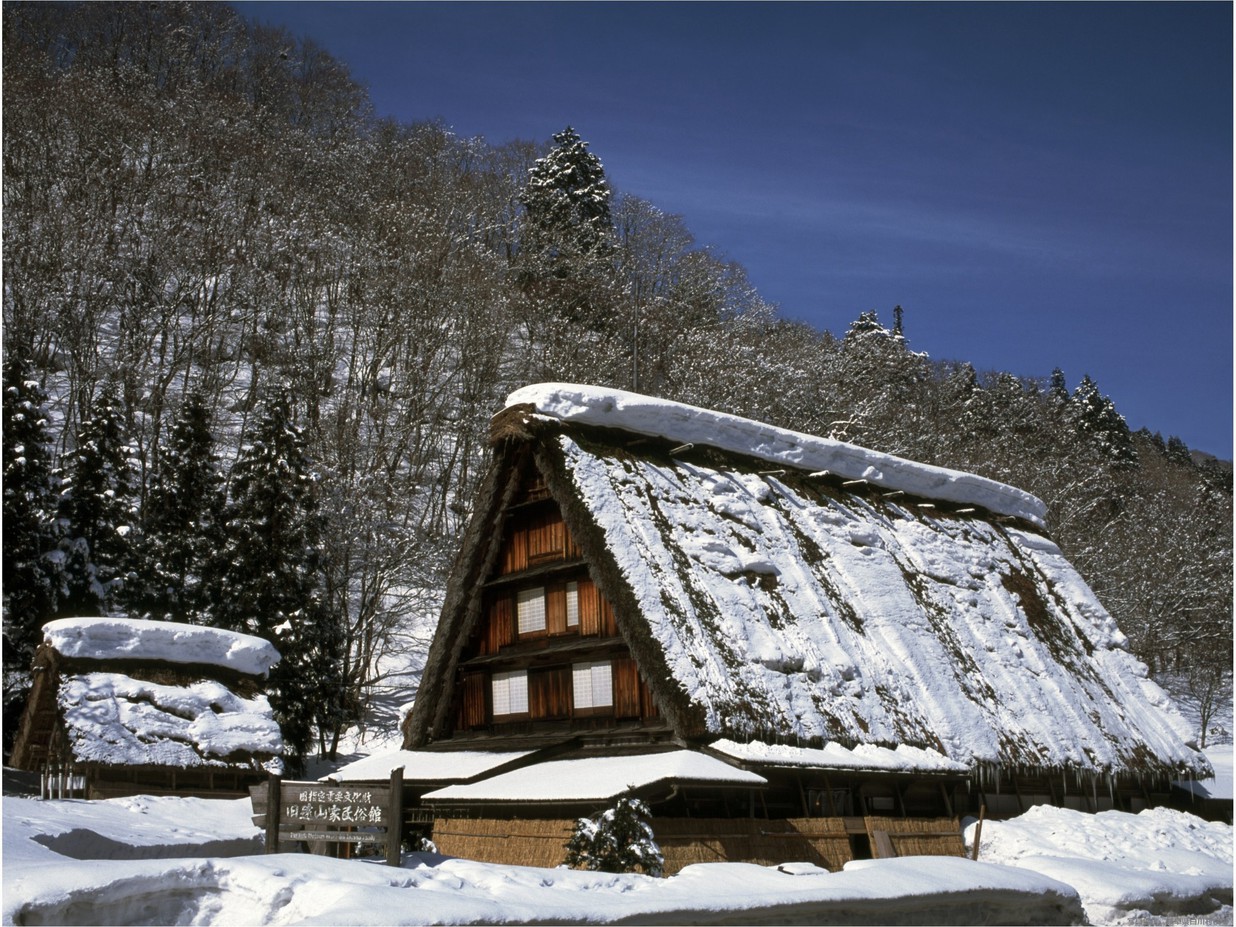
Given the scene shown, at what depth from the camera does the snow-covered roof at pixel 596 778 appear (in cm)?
1357

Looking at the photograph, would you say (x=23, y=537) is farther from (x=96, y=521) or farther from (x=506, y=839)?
(x=506, y=839)

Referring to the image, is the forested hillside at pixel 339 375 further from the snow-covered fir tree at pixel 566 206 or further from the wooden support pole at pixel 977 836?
the wooden support pole at pixel 977 836

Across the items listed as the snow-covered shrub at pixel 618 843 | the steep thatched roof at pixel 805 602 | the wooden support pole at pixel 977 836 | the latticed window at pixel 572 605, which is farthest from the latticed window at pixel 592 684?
the wooden support pole at pixel 977 836

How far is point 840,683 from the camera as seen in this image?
1638cm

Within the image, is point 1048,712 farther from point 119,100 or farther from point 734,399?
point 119,100

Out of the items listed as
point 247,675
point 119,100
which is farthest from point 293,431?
point 119,100

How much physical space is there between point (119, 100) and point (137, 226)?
11447 mm

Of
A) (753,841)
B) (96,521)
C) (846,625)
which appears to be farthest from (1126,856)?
(96,521)

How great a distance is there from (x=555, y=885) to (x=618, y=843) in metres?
3.42

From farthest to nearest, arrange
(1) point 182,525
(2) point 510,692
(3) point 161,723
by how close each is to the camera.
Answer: (1) point 182,525
(3) point 161,723
(2) point 510,692

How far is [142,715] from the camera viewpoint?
22172 mm

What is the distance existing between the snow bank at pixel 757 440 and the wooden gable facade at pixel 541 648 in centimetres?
128

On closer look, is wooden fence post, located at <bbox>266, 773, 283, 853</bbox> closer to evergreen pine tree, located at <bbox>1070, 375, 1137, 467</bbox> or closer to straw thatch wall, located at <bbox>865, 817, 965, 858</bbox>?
straw thatch wall, located at <bbox>865, 817, 965, 858</bbox>

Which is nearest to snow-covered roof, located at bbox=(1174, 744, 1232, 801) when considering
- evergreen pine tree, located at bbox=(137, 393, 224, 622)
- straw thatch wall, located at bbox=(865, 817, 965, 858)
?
straw thatch wall, located at bbox=(865, 817, 965, 858)
